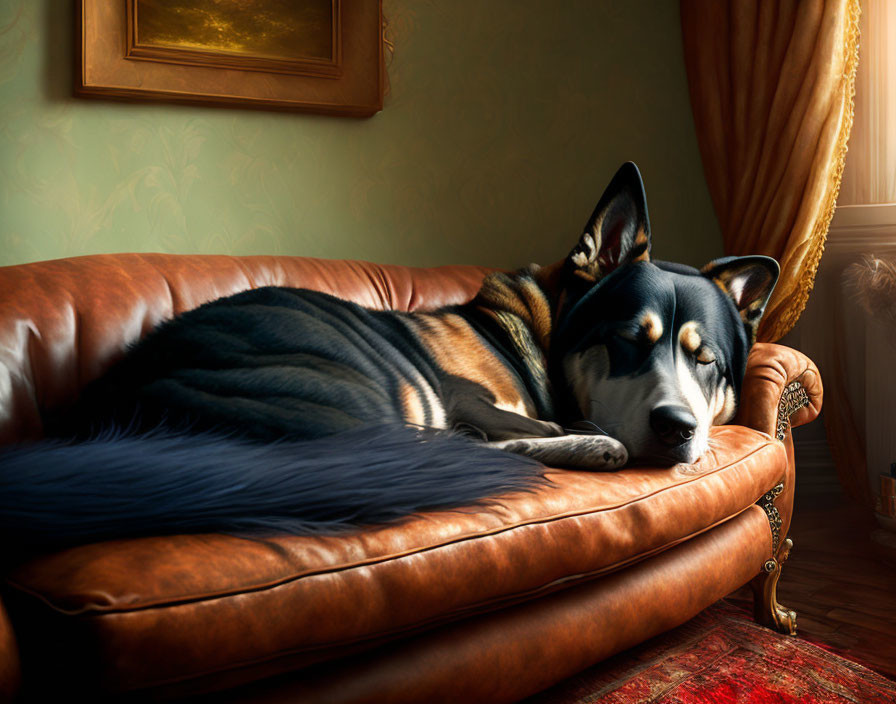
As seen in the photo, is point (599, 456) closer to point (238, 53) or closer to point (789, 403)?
point (789, 403)

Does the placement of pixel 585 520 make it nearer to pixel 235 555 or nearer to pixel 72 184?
pixel 235 555

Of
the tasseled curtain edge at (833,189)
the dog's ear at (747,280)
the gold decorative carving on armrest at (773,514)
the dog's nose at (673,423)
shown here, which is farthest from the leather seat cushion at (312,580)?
the tasseled curtain edge at (833,189)

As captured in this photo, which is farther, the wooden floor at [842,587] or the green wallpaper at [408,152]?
the green wallpaper at [408,152]

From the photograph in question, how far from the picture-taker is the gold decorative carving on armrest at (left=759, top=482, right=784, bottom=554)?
5.86 ft

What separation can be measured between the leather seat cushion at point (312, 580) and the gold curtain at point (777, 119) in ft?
5.37

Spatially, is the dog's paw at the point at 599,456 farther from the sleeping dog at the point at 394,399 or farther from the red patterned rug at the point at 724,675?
the red patterned rug at the point at 724,675

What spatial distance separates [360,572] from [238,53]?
1.79 metres

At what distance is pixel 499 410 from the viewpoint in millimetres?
1546

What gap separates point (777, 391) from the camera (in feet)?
5.96

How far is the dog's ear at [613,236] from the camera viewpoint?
68.3 inches

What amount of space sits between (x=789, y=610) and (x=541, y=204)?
5.67 feet

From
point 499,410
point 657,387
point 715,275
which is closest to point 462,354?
point 499,410

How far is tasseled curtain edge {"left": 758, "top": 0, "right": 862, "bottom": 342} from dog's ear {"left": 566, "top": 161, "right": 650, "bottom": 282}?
43.2 inches

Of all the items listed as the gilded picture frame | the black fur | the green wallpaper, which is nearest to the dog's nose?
the black fur
